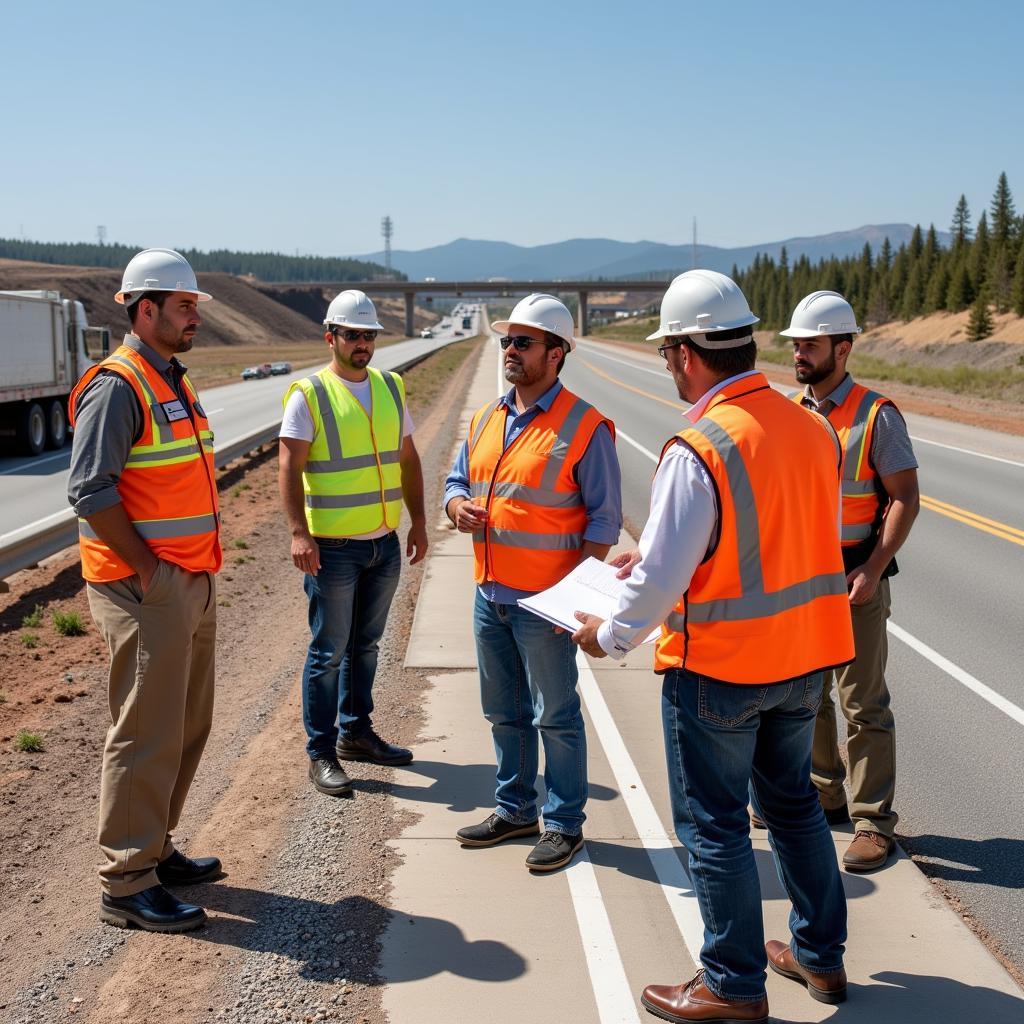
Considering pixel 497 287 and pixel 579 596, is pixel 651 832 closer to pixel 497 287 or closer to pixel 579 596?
pixel 579 596

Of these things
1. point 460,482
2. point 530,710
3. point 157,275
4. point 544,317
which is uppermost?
point 157,275

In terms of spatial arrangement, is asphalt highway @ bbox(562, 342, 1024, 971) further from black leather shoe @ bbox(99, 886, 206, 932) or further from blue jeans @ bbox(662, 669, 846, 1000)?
black leather shoe @ bbox(99, 886, 206, 932)

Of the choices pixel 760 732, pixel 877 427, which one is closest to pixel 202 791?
pixel 760 732

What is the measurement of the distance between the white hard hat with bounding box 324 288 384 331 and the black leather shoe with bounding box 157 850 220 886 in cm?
261

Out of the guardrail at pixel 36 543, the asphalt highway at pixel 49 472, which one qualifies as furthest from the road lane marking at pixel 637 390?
the guardrail at pixel 36 543

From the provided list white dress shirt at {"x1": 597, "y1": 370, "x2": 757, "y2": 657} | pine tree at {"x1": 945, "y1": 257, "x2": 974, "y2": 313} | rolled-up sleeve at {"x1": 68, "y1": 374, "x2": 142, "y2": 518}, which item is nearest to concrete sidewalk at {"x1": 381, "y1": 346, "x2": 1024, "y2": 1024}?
white dress shirt at {"x1": 597, "y1": 370, "x2": 757, "y2": 657}

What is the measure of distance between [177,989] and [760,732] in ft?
7.20

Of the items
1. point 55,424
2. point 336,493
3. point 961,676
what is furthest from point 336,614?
point 55,424

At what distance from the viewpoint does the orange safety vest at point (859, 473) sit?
191 inches

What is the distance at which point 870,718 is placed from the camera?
492 centimetres

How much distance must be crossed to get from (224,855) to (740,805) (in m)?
2.55

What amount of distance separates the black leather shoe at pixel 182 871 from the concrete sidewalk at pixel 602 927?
812 mm

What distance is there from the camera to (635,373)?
52.1 m

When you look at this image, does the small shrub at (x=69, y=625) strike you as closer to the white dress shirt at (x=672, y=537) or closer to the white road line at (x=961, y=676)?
the white road line at (x=961, y=676)
